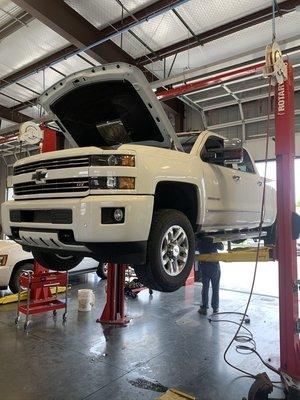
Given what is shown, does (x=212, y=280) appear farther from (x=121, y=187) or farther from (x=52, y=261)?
(x=121, y=187)

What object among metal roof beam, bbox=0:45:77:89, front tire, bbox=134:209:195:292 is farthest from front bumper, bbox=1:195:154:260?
metal roof beam, bbox=0:45:77:89

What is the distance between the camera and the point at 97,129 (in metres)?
3.59

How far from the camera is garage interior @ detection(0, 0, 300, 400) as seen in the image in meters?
3.39

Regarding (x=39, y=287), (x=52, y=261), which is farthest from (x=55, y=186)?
(x=39, y=287)

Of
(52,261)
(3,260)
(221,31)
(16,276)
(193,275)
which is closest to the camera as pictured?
(52,261)

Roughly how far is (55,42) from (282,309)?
5.94m

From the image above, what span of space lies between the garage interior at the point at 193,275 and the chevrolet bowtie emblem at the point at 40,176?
68 centimetres

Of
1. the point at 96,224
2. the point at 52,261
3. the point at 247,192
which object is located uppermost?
the point at 247,192

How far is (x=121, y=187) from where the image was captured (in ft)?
7.82

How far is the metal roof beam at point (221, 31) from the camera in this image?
16.6 ft

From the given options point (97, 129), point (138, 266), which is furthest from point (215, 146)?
point (138, 266)

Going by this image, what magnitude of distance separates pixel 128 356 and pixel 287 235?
2.43 meters

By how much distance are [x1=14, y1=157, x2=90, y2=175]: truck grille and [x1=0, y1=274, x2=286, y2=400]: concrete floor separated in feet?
7.08

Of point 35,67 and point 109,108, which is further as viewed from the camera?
point 35,67
